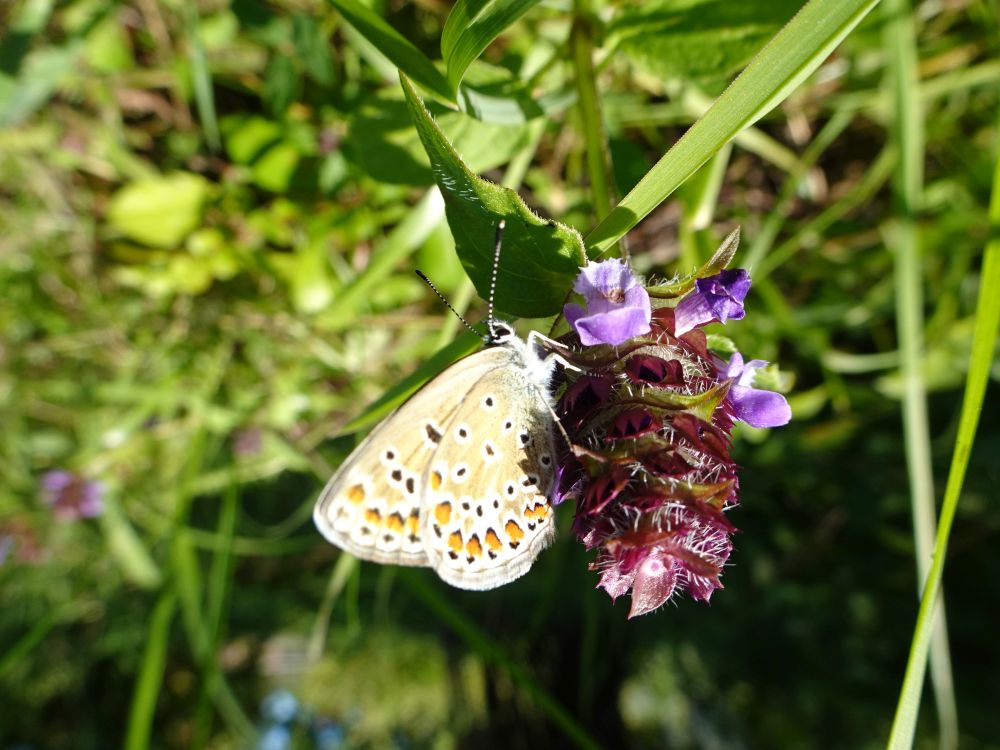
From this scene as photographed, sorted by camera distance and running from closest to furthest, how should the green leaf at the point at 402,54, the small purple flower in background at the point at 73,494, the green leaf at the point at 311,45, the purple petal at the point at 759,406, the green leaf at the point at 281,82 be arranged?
the purple petal at the point at 759,406 < the green leaf at the point at 402,54 < the green leaf at the point at 311,45 < the green leaf at the point at 281,82 < the small purple flower in background at the point at 73,494

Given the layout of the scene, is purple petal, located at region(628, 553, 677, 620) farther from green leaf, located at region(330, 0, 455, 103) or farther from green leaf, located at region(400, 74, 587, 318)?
green leaf, located at region(330, 0, 455, 103)

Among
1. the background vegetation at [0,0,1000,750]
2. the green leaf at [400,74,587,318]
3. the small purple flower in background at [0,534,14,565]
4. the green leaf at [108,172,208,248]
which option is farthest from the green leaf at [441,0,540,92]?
the small purple flower in background at [0,534,14,565]

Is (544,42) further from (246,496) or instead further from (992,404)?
(246,496)

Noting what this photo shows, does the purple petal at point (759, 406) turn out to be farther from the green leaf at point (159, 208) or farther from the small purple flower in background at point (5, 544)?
the small purple flower in background at point (5, 544)

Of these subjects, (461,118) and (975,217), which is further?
(975,217)

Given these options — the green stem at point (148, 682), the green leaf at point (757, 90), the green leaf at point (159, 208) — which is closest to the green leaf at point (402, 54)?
the green leaf at point (757, 90)

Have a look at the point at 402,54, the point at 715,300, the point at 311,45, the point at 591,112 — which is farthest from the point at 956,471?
the point at 311,45

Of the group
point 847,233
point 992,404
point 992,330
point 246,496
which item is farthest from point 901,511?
point 246,496
